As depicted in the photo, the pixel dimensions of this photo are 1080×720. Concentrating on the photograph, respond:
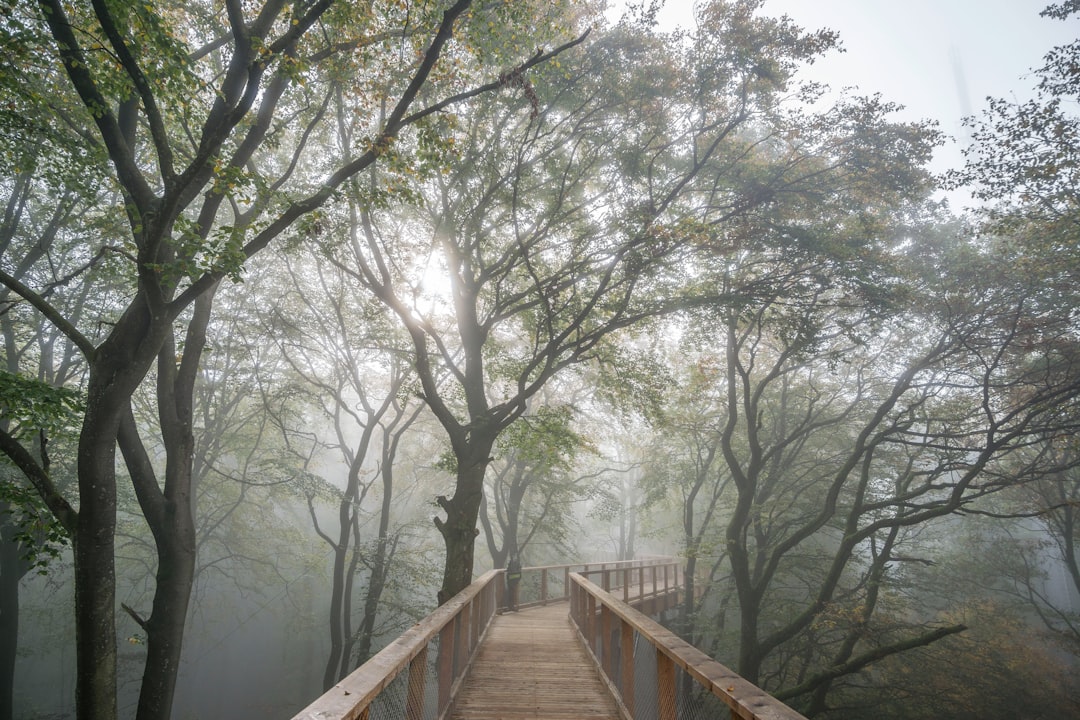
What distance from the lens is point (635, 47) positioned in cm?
912

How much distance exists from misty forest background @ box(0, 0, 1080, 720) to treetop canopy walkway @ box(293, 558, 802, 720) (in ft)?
8.03

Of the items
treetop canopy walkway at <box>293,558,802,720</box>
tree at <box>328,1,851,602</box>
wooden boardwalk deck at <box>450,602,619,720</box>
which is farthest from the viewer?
tree at <box>328,1,851,602</box>

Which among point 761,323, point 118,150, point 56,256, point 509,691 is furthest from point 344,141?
point 509,691

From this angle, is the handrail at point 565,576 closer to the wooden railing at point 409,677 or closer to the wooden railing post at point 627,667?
the wooden railing at point 409,677

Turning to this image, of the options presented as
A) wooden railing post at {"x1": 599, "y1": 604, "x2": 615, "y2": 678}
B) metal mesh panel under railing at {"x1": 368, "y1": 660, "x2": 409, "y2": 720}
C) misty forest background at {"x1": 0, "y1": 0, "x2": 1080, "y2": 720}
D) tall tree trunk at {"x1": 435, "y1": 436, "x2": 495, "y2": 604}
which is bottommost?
wooden railing post at {"x1": 599, "y1": 604, "x2": 615, "y2": 678}

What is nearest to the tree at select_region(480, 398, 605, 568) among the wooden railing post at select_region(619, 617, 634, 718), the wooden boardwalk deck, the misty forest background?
the misty forest background

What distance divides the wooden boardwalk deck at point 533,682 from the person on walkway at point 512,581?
328 centimetres

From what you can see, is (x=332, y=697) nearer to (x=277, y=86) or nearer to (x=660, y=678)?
(x=660, y=678)

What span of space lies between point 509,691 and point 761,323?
807cm

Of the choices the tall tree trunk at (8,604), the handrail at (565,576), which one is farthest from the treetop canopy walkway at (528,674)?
the tall tree trunk at (8,604)

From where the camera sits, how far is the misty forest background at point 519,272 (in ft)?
18.7

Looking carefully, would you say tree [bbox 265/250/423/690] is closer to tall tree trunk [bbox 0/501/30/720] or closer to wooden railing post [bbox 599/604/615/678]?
tall tree trunk [bbox 0/501/30/720]

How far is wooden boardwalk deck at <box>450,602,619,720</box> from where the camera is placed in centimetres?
→ 482

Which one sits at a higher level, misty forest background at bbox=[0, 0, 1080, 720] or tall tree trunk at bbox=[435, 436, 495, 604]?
misty forest background at bbox=[0, 0, 1080, 720]
